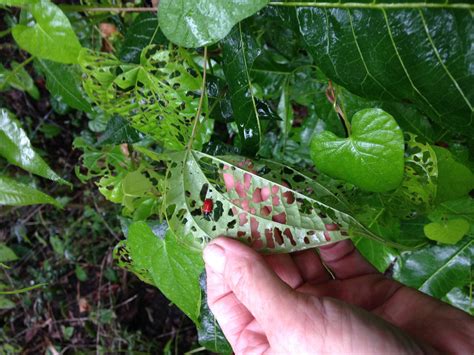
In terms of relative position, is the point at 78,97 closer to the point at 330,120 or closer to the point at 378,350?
the point at 330,120

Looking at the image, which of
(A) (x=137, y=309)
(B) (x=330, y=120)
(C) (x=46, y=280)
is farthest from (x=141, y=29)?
(C) (x=46, y=280)

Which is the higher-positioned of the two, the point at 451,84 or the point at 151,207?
the point at 451,84

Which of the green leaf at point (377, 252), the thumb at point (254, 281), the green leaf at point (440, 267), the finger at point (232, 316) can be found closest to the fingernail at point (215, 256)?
the thumb at point (254, 281)

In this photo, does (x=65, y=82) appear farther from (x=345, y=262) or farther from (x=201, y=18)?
(x=345, y=262)

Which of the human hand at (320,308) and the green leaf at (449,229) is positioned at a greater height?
the green leaf at (449,229)

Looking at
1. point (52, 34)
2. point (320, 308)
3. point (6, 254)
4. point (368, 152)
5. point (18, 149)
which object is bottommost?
point (6, 254)

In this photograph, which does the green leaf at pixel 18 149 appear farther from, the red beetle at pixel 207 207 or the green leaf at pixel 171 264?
the red beetle at pixel 207 207

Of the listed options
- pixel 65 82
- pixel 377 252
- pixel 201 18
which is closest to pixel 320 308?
pixel 201 18
